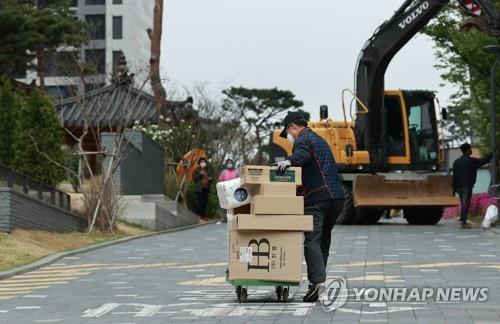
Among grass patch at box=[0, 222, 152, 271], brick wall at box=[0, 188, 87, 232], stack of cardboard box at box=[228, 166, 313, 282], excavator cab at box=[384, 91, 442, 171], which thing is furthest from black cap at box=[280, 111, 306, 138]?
excavator cab at box=[384, 91, 442, 171]

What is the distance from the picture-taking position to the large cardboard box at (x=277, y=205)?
12.5 metres

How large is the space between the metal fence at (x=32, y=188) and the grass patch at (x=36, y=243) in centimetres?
71

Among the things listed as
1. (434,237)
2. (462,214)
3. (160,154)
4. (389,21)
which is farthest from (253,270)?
(160,154)

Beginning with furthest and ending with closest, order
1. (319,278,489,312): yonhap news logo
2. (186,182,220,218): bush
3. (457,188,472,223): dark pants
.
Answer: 1. (186,182,220,218): bush
2. (457,188,472,223): dark pants
3. (319,278,489,312): yonhap news logo

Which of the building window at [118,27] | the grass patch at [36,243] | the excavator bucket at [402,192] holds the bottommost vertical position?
the grass patch at [36,243]

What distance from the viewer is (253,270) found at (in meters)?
12.6

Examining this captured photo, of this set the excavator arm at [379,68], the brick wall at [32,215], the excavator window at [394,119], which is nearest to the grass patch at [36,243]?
the brick wall at [32,215]

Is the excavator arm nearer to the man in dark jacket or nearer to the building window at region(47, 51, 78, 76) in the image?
the man in dark jacket

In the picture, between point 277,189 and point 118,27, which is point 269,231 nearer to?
point 277,189

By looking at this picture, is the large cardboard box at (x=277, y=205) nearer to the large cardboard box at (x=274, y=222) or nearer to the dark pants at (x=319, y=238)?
the large cardboard box at (x=274, y=222)

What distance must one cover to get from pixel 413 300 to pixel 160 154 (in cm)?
A: 2253

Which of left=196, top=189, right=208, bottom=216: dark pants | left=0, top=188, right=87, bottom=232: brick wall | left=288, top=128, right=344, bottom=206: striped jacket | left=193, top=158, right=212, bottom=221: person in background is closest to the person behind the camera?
left=288, top=128, right=344, bottom=206: striped jacket

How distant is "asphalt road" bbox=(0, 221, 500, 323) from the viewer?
37.3 ft

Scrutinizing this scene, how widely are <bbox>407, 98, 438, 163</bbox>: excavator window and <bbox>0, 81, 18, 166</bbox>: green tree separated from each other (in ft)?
32.4
